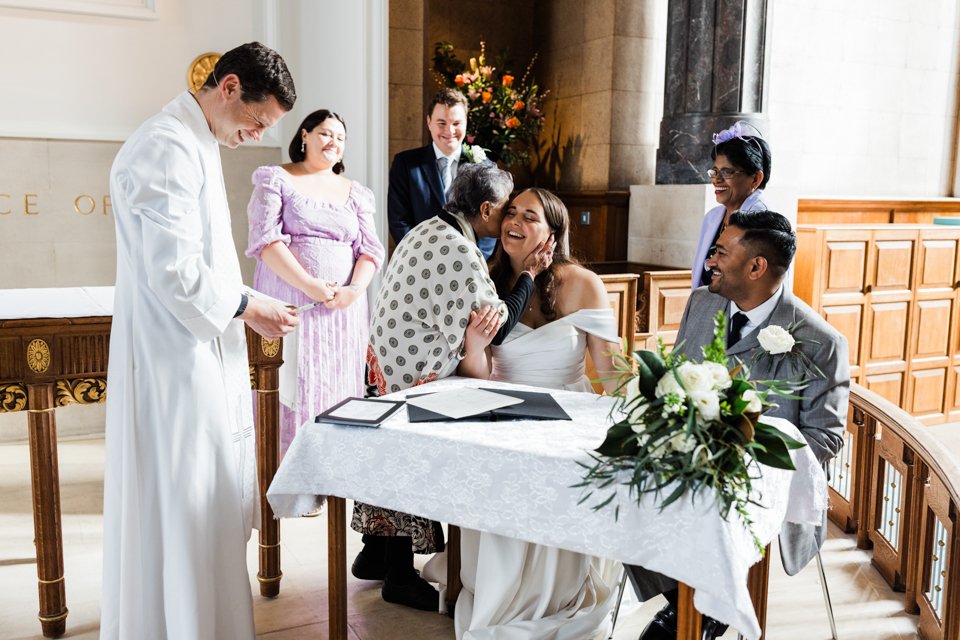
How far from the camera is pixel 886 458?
3.77 metres

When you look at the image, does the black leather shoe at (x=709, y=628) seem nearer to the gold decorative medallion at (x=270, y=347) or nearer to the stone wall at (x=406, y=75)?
the gold decorative medallion at (x=270, y=347)

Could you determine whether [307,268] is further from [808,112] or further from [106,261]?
[808,112]

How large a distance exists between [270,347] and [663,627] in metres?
1.76

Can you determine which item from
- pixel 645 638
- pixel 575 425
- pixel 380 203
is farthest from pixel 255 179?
pixel 645 638

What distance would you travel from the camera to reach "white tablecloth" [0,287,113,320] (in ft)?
10.1

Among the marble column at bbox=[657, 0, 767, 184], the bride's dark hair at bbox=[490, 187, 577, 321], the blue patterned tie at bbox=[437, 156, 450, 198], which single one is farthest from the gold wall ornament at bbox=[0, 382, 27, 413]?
the marble column at bbox=[657, 0, 767, 184]

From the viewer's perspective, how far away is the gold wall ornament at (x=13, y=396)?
9.92 ft

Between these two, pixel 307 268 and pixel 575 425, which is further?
pixel 307 268

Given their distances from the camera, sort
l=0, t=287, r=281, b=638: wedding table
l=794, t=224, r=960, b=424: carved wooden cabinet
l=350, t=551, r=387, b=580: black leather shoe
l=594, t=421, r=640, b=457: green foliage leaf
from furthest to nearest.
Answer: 1. l=794, t=224, r=960, b=424: carved wooden cabinet
2. l=350, t=551, r=387, b=580: black leather shoe
3. l=0, t=287, r=281, b=638: wedding table
4. l=594, t=421, r=640, b=457: green foliage leaf

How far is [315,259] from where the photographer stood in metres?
4.39

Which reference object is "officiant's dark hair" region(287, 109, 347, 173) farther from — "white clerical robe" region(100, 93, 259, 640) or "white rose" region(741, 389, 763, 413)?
"white rose" region(741, 389, 763, 413)

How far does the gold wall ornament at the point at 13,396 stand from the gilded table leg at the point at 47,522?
3 centimetres

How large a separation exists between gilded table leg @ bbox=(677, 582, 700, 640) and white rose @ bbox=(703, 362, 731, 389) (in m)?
0.50

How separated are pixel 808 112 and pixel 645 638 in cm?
599
